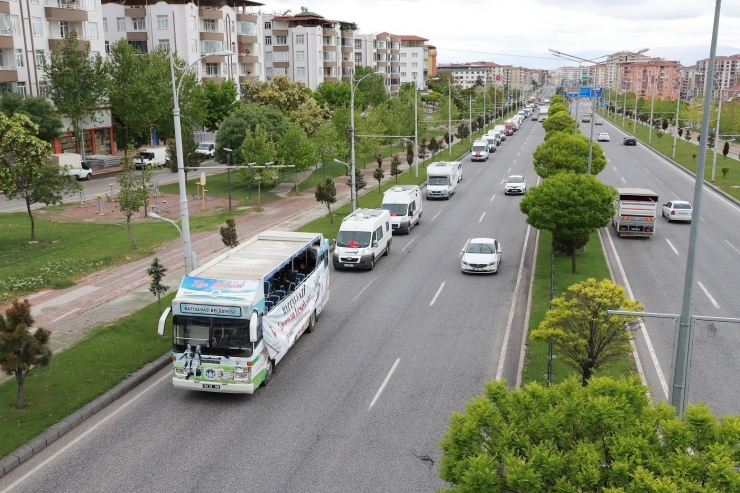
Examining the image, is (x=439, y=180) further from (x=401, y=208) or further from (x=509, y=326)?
(x=509, y=326)

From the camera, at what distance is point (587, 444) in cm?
938

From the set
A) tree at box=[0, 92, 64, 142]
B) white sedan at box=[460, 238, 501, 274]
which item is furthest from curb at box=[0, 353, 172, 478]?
tree at box=[0, 92, 64, 142]

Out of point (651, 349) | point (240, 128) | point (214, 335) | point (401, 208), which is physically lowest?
point (651, 349)

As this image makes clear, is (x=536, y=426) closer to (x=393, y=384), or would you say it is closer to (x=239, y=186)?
(x=393, y=384)

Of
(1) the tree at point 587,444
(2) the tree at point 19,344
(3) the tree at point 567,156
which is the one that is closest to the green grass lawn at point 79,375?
(2) the tree at point 19,344

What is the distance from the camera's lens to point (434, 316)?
24703 mm

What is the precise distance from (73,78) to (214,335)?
47092mm

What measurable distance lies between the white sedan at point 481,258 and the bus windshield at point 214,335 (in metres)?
14.4

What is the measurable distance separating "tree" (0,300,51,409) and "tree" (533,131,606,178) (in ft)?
105

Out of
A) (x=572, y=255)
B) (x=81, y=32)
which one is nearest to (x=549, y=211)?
(x=572, y=255)

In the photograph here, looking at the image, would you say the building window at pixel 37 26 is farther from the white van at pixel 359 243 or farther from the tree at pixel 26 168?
the white van at pixel 359 243

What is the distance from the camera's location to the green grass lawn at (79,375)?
16434 millimetres

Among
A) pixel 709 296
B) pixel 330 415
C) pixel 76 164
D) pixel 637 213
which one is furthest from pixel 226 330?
pixel 76 164

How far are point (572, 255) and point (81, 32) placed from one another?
168 feet
